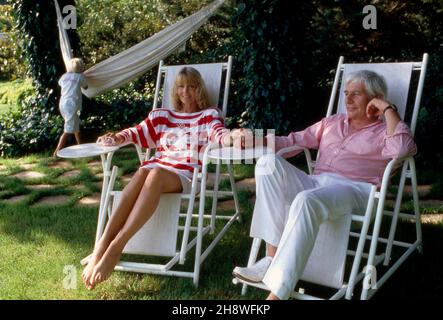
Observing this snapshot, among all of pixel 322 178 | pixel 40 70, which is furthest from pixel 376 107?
pixel 40 70

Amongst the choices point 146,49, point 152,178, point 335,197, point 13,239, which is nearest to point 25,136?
point 146,49

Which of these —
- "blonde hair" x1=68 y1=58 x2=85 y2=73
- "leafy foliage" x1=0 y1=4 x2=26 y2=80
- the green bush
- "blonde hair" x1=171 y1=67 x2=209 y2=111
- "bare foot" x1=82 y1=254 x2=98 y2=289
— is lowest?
"bare foot" x1=82 y1=254 x2=98 y2=289

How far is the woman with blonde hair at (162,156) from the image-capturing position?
95.0 inches

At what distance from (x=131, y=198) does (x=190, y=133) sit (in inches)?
23.4

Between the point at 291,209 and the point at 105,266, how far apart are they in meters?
0.85

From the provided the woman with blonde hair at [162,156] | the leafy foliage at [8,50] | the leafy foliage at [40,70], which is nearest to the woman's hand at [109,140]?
the woman with blonde hair at [162,156]

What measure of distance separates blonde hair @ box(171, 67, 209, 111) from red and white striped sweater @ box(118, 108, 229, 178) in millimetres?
66

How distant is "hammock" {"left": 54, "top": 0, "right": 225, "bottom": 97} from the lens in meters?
4.35

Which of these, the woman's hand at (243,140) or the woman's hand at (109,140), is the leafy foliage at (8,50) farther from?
the woman's hand at (243,140)

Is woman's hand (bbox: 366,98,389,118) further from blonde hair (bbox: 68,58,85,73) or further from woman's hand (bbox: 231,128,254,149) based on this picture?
blonde hair (bbox: 68,58,85,73)

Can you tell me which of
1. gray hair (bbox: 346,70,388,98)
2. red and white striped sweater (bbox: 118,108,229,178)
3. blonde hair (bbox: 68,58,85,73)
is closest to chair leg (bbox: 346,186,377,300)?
gray hair (bbox: 346,70,388,98)

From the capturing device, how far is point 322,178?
2539mm

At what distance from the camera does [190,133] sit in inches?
117

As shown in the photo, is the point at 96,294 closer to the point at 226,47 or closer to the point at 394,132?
the point at 394,132
